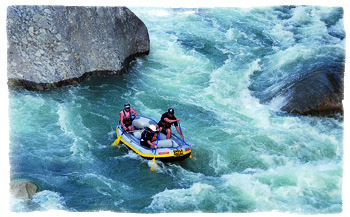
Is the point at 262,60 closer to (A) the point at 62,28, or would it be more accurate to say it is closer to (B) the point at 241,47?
(B) the point at 241,47

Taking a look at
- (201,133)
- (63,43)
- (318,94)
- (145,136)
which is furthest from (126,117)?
(318,94)

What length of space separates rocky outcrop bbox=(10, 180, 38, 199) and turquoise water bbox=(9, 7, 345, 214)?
6.5 inches

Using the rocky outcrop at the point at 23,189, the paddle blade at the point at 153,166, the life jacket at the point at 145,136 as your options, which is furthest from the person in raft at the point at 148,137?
the rocky outcrop at the point at 23,189

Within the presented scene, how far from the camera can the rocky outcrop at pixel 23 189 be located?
8473 millimetres

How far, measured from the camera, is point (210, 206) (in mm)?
8758

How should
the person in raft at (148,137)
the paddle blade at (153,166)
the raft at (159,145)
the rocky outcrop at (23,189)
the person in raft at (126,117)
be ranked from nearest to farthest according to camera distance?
the rocky outcrop at (23,189) < the paddle blade at (153,166) < the raft at (159,145) < the person in raft at (148,137) < the person in raft at (126,117)

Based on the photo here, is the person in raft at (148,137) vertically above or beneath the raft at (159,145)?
above

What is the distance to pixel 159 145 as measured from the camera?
11.1m

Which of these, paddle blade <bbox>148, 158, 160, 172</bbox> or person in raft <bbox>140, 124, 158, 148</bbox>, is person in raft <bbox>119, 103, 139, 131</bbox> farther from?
paddle blade <bbox>148, 158, 160, 172</bbox>

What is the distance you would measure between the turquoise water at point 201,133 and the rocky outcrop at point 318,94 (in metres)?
0.36

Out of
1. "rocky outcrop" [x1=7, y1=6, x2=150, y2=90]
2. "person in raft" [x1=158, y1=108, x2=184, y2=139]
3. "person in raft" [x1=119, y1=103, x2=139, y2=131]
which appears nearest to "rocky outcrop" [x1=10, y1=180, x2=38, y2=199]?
"person in raft" [x1=119, y1=103, x2=139, y2=131]

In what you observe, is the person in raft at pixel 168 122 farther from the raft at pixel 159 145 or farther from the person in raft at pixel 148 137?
the person in raft at pixel 148 137

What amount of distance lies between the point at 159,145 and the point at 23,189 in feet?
12.5

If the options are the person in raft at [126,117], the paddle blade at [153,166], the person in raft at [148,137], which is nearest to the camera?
the paddle blade at [153,166]
